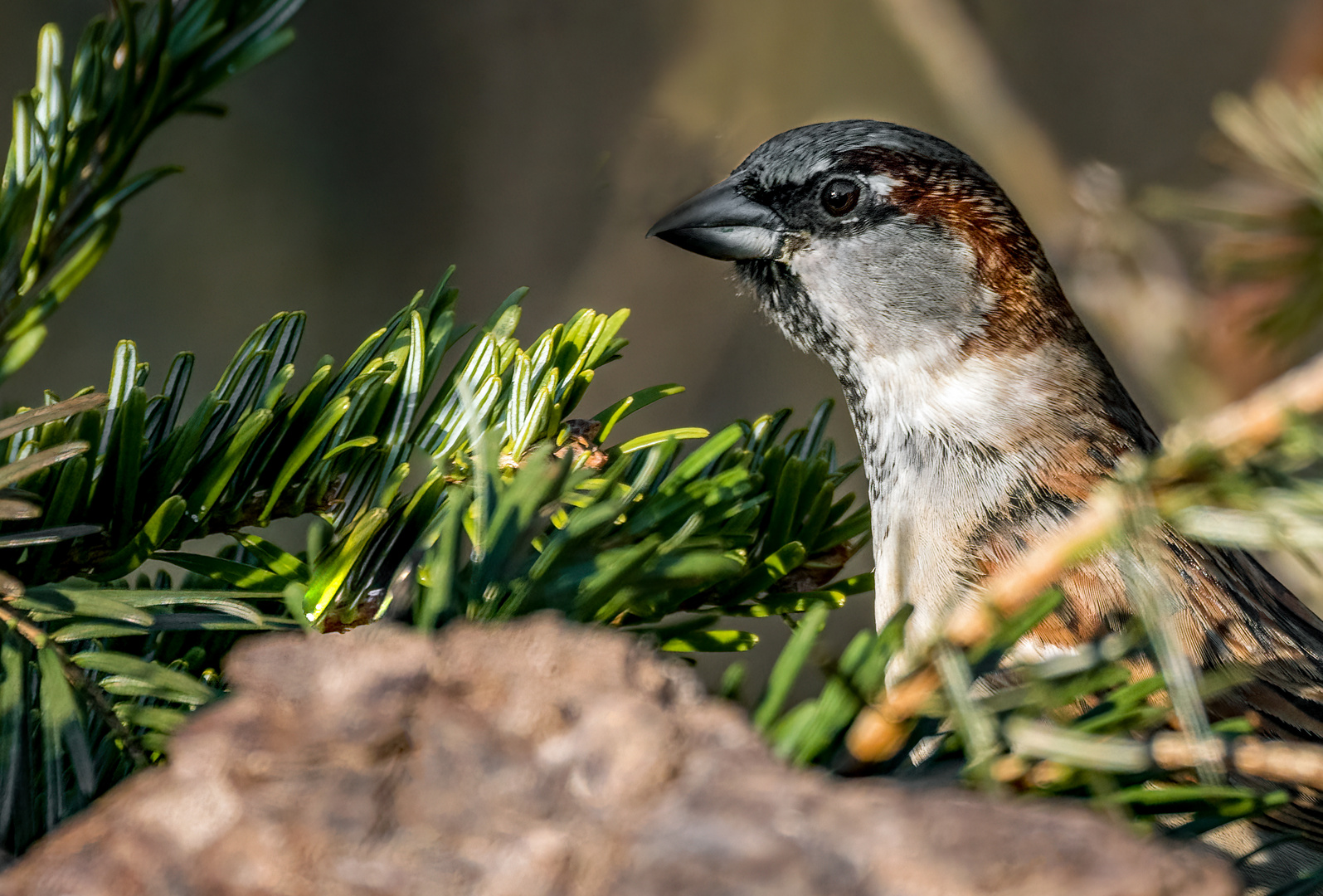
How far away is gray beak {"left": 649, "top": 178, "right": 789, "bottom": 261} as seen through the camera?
1268 millimetres

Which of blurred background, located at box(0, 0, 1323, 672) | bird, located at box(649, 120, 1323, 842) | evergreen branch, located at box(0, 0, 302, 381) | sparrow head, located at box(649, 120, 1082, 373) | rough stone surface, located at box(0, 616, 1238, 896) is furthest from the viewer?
blurred background, located at box(0, 0, 1323, 672)

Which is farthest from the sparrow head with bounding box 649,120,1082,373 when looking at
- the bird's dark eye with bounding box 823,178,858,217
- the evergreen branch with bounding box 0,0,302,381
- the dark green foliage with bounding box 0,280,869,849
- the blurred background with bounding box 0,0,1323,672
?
the blurred background with bounding box 0,0,1323,672

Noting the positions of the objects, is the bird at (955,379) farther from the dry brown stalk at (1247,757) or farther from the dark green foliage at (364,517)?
the dry brown stalk at (1247,757)

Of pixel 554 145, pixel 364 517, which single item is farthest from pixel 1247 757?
pixel 554 145

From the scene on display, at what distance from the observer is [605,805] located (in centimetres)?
31

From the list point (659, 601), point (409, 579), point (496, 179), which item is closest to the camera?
point (409, 579)

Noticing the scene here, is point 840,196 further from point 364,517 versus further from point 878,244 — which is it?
point 364,517

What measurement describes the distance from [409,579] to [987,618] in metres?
0.24

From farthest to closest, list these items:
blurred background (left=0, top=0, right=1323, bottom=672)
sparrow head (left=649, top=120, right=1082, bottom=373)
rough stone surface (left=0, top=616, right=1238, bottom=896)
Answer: blurred background (left=0, top=0, right=1323, bottom=672) → sparrow head (left=649, top=120, right=1082, bottom=373) → rough stone surface (left=0, top=616, right=1238, bottom=896)

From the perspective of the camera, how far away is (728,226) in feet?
4.17

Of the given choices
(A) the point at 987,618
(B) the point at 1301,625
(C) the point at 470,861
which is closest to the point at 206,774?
(C) the point at 470,861

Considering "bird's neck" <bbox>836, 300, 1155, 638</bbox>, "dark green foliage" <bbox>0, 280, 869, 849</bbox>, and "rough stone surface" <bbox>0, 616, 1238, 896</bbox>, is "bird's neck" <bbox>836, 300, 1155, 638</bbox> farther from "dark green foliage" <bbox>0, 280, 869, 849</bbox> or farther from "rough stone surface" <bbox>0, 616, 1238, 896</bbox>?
"rough stone surface" <bbox>0, 616, 1238, 896</bbox>

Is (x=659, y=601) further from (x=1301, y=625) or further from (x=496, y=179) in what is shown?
(x=496, y=179)

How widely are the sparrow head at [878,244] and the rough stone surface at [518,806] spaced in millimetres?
942
